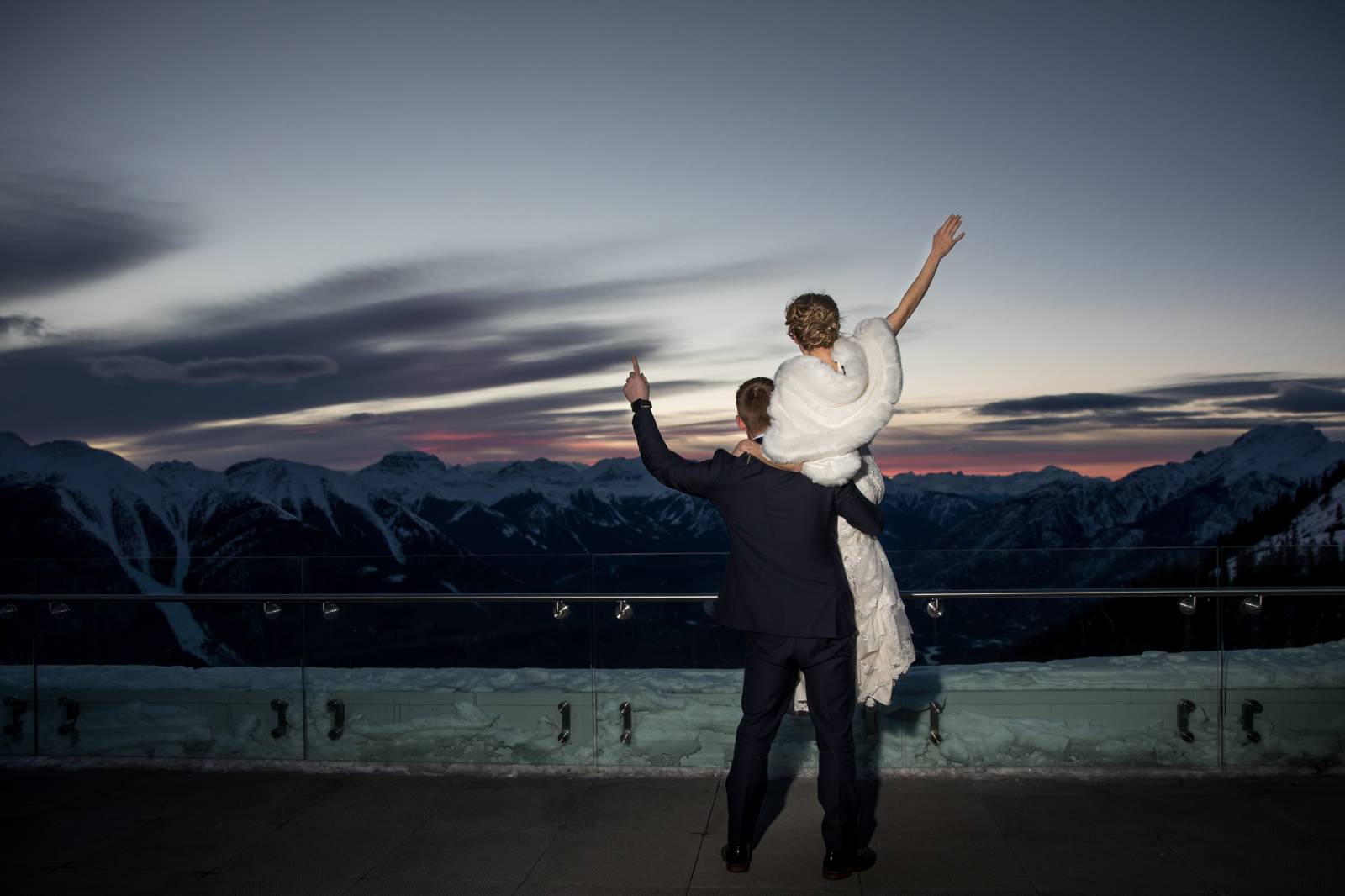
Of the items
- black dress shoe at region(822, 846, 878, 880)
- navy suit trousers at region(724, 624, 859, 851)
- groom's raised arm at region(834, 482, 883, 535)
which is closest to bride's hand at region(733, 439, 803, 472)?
groom's raised arm at region(834, 482, 883, 535)

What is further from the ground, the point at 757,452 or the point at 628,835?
the point at 757,452

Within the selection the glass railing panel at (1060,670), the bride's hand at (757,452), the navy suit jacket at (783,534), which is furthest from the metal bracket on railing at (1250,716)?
the bride's hand at (757,452)

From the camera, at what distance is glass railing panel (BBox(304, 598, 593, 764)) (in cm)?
453

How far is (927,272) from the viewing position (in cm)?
321

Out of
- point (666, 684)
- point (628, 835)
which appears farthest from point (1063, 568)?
point (628, 835)

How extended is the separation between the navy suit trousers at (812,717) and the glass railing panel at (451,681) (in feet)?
5.26

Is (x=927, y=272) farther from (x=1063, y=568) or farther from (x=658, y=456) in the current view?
(x=1063, y=568)

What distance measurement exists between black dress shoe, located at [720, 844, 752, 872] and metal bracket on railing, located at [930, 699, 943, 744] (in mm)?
1468

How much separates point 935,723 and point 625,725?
4.66ft

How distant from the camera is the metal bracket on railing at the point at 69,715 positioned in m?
4.93

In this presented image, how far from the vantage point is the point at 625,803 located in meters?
3.89

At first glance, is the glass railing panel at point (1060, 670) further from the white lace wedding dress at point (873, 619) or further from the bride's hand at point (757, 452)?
the bride's hand at point (757, 452)

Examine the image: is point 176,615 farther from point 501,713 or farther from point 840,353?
point 840,353

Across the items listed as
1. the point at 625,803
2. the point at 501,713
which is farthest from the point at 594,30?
the point at 625,803
